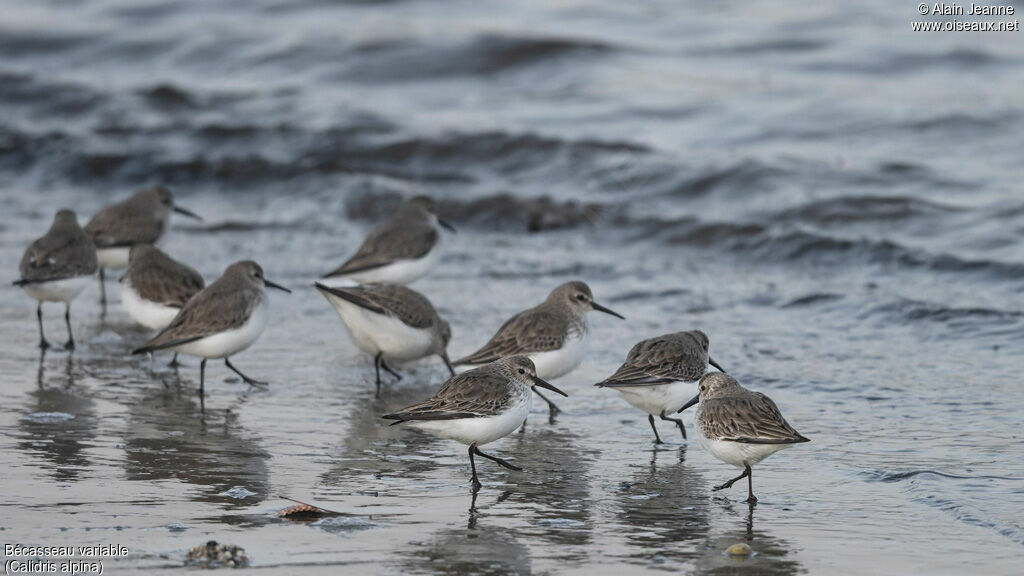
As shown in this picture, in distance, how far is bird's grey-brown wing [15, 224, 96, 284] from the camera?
8.63 metres

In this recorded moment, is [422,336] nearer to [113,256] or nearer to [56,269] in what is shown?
[56,269]

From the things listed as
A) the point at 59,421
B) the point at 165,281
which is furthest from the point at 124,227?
the point at 59,421

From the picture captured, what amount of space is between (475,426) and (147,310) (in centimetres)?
330

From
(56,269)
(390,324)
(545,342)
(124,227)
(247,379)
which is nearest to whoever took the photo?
(545,342)

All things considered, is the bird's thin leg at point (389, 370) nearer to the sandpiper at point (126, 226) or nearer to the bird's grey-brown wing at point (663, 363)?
the bird's grey-brown wing at point (663, 363)

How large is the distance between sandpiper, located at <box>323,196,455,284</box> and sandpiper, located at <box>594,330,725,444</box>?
3.28 metres

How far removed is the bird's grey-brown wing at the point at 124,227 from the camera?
406 inches

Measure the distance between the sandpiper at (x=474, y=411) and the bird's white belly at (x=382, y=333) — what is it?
182 centimetres

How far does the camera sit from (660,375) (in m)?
6.73

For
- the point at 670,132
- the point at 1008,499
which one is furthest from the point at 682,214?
the point at 1008,499

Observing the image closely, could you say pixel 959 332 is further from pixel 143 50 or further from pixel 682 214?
pixel 143 50

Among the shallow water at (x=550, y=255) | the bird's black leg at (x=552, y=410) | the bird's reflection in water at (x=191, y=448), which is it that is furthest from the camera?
the bird's black leg at (x=552, y=410)

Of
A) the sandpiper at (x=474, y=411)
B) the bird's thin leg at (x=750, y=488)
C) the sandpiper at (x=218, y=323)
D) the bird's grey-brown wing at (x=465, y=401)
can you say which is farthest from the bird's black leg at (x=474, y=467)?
the sandpiper at (x=218, y=323)

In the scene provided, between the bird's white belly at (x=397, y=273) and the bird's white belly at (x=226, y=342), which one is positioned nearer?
the bird's white belly at (x=226, y=342)
